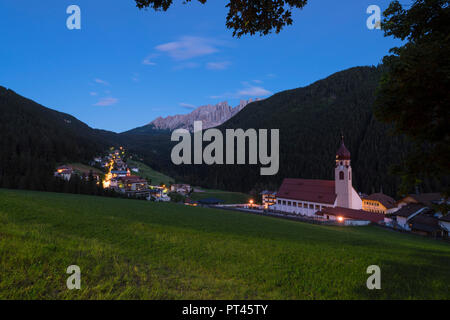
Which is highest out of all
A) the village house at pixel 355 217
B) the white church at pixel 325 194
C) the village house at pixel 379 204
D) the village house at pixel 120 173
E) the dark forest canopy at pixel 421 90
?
the dark forest canopy at pixel 421 90

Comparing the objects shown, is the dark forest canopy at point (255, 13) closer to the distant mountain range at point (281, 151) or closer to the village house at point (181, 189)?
the distant mountain range at point (281, 151)

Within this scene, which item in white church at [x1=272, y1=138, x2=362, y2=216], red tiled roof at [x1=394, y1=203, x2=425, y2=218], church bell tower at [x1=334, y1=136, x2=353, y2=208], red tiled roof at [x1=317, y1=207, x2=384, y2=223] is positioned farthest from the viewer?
white church at [x1=272, y1=138, x2=362, y2=216]

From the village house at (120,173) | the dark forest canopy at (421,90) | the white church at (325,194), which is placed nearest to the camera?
the dark forest canopy at (421,90)

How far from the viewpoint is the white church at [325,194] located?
2156 inches

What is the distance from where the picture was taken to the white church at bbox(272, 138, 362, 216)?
5475 centimetres

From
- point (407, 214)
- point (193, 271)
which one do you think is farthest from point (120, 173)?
point (193, 271)

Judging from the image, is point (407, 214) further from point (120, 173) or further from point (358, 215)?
point (120, 173)

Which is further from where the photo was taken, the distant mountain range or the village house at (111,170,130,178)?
the village house at (111,170,130,178)

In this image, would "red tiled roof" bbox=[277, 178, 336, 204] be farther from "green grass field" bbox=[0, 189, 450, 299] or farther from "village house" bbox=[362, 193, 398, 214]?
"green grass field" bbox=[0, 189, 450, 299]

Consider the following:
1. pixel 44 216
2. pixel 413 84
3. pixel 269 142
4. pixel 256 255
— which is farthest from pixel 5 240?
pixel 269 142

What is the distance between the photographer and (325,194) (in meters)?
57.2

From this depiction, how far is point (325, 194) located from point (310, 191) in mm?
4412

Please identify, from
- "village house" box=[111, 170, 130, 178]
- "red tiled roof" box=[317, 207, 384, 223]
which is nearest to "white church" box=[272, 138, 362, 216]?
"red tiled roof" box=[317, 207, 384, 223]

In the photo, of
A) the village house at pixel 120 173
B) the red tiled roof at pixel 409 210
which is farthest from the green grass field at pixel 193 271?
the village house at pixel 120 173
